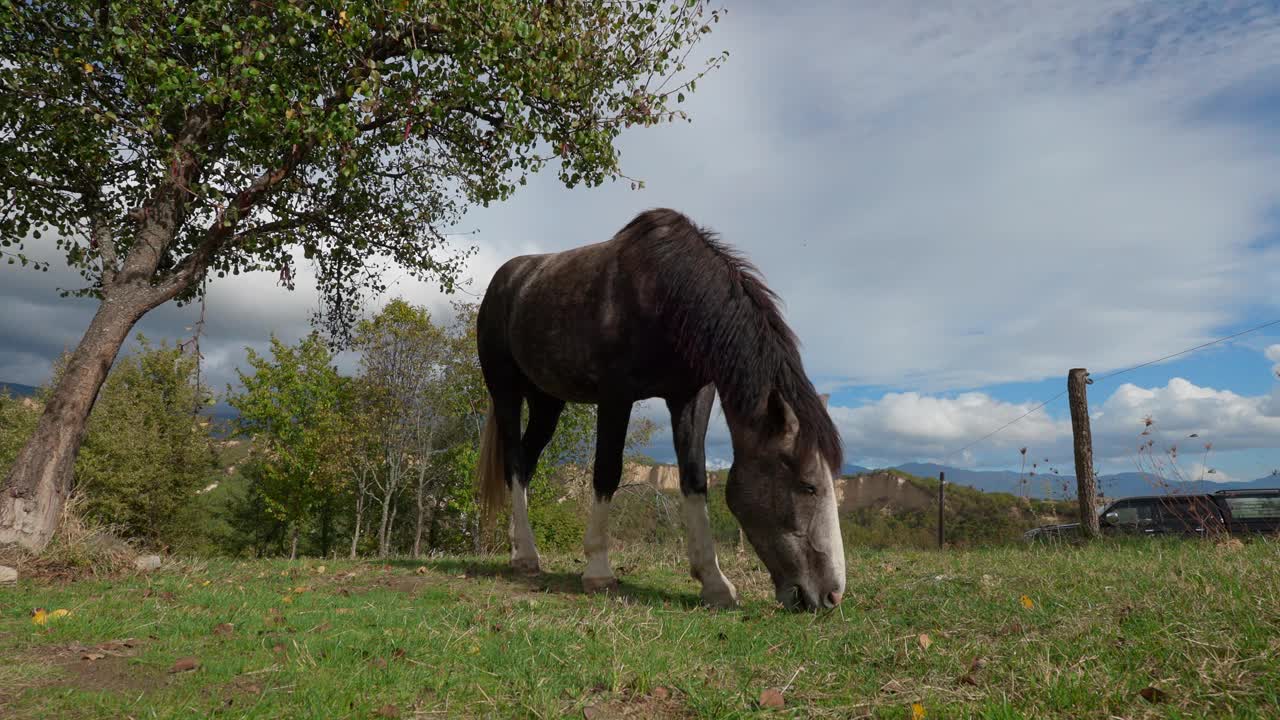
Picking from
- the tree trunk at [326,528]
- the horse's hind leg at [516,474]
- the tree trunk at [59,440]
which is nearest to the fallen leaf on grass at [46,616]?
the horse's hind leg at [516,474]

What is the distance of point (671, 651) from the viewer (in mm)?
3404

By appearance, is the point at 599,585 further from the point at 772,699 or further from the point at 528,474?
the point at 772,699

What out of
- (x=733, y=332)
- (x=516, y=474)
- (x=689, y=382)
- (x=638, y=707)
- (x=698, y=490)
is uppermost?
(x=733, y=332)

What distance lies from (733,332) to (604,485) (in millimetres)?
1739

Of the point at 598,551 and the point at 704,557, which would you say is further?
the point at 598,551

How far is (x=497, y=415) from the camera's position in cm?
733

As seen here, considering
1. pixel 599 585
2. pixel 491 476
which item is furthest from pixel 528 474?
pixel 599 585

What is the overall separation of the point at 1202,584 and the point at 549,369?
4831 millimetres

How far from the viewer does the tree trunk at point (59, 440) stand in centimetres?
759

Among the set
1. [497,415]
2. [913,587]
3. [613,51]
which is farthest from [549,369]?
[613,51]

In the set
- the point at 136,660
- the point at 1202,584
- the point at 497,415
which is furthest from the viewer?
the point at 497,415

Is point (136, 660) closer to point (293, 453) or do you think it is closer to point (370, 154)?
point (370, 154)

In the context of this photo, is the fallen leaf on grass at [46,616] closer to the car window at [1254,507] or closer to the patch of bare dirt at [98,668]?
the patch of bare dirt at [98,668]

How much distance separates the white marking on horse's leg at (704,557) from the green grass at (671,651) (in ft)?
0.72
